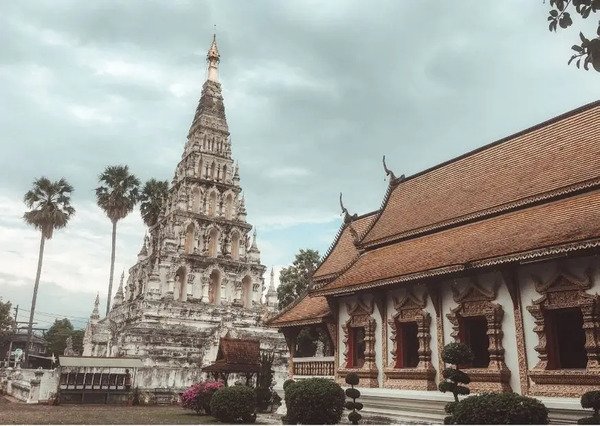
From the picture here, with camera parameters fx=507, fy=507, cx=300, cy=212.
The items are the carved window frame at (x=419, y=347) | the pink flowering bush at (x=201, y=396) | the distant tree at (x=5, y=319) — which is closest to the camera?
the carved window frame at (x=419, y=347)

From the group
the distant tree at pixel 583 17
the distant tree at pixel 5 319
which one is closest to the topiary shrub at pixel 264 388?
the distant tree at pixel 583 17

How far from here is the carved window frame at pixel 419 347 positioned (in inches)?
565

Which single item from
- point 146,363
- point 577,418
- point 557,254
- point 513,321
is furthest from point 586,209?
point 146,363

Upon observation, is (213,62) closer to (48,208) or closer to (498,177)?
(48,208)

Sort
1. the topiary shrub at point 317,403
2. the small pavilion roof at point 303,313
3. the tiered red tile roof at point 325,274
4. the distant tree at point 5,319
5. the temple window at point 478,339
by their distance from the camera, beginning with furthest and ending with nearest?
the distant tree at point 5,319, the tiered red tile roof at point 325,274, the small pavilion roof at point 303,313, the topiary shrub at point 317,403, the temple window at point 478,339

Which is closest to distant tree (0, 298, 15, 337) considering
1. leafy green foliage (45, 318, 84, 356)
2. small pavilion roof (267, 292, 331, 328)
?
leafy green foliage (45, 318, 84, 356)

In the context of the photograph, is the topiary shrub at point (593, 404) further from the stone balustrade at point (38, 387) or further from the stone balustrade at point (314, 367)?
the stone balustrade at point (38, 387)

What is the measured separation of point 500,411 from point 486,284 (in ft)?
14.6

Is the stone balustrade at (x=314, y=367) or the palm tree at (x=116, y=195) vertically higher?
the palm tree at (x=116, y=195)

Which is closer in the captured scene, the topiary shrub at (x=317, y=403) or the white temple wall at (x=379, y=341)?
the topiary shrub at (x=317, y=403)

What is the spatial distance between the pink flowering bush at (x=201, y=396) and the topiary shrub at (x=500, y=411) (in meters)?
15.0

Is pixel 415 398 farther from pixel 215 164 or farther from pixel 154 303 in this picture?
pixel 215 164

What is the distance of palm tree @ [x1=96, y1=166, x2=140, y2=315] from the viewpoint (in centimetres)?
5184

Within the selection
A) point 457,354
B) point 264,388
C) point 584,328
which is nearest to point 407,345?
point 457,354
